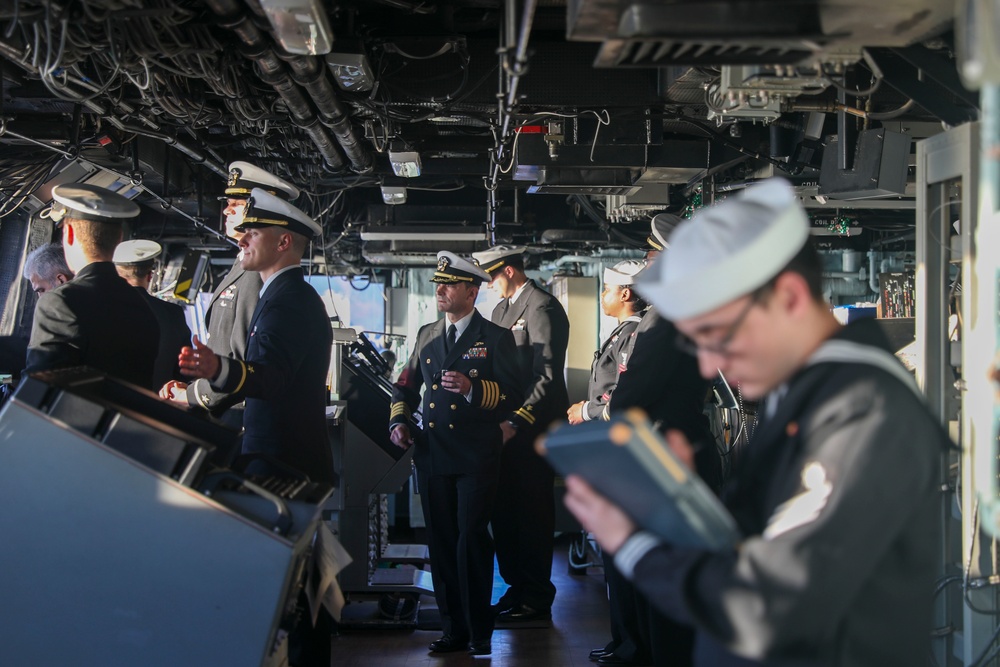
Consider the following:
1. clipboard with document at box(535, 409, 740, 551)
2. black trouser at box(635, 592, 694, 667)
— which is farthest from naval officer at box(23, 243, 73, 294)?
clipboard with document at box(535, 409, 740, 551)

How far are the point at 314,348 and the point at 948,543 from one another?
2.29 m

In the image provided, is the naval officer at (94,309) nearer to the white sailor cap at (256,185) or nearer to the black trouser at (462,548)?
the white sailor cap at (256,185)

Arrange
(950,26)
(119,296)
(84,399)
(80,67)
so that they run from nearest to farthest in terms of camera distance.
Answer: (84,399)
(950,26)
(119,296)
(80,67)

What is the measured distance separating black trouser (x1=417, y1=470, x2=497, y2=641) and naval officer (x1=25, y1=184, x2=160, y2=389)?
73.0 inches

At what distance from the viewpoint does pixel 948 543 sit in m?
3.34

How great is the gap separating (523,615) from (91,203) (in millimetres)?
3441

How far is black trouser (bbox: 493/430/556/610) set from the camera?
18.6 ft

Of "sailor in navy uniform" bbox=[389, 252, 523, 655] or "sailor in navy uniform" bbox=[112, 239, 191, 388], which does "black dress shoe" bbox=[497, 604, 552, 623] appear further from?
"sailor in navy uniform" bbox=[112, 239, 191, 388]

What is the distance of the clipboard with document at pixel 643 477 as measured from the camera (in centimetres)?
143

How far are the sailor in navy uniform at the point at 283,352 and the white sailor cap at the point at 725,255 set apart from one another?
1746mm

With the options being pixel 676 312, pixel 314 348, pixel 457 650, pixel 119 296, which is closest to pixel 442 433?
pixel 457 650

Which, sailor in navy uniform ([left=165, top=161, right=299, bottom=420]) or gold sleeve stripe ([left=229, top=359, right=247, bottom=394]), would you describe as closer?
gold sleeve stripe ([left=229, top=359, right=247, bottom=394])

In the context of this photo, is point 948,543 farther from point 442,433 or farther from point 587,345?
point 587,345

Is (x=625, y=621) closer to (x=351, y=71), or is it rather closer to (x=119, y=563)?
(x=351, y=71)
